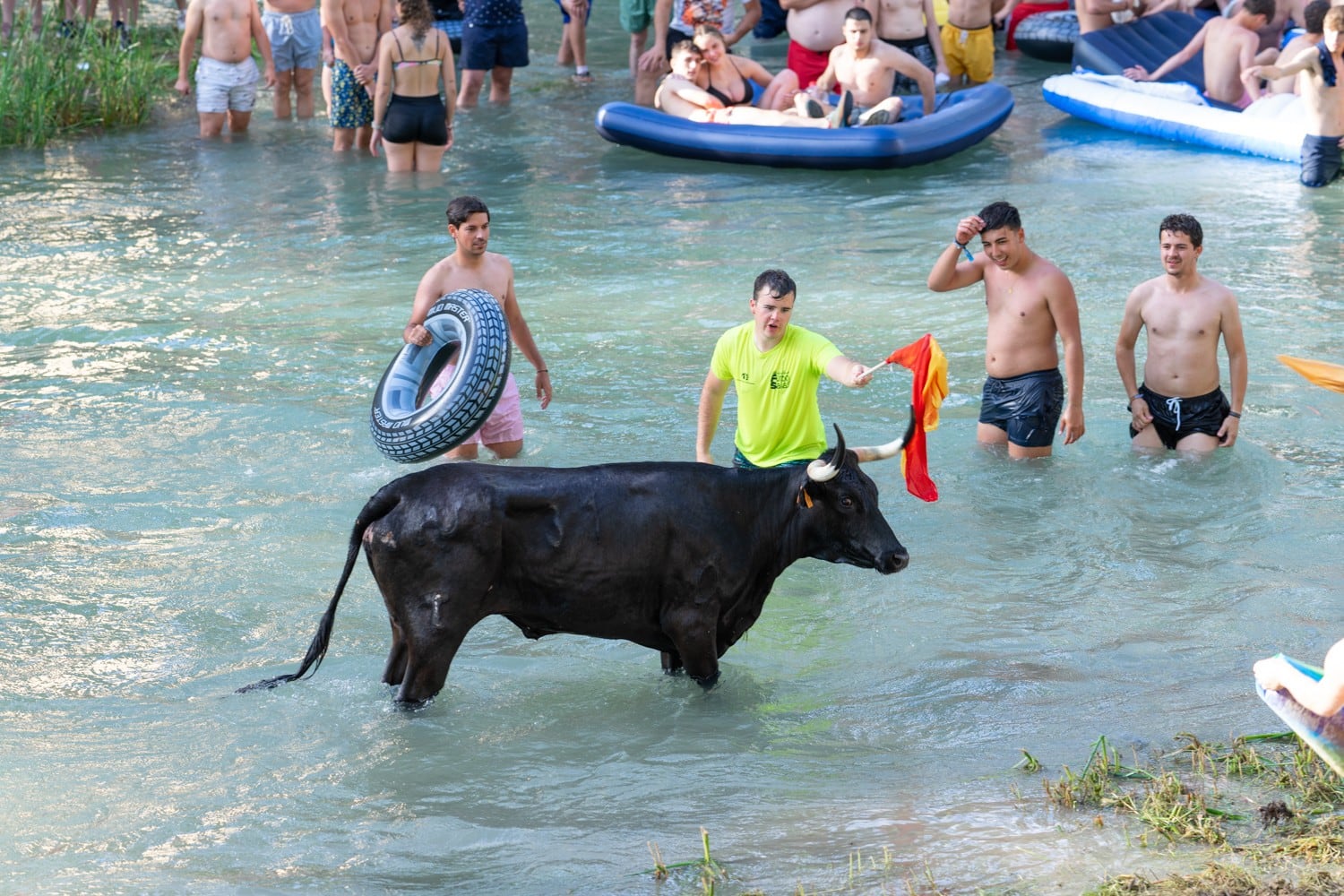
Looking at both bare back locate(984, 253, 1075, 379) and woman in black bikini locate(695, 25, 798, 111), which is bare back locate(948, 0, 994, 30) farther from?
bare back locate(984, 253, 1075, 379)

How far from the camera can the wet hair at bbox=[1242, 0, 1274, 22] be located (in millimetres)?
15789

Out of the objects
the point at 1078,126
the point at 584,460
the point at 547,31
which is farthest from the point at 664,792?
the point at 547,31

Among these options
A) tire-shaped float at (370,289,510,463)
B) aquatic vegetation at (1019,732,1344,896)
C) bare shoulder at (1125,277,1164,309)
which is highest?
bare shoulder at (1125,277,1164,309)

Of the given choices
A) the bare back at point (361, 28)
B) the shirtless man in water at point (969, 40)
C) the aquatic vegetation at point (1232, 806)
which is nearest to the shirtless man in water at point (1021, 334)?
the aquatic vegetation at point (1232, 806)

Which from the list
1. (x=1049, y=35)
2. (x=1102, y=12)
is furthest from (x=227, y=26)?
(x=1049, y=35)

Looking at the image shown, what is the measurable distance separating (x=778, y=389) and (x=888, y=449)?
1226 millimetres

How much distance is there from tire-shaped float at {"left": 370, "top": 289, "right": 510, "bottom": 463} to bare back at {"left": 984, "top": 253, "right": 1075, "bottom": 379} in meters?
2.77

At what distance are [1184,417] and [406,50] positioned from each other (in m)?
8.11

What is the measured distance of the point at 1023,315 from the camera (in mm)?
8336

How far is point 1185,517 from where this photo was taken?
8062 mm

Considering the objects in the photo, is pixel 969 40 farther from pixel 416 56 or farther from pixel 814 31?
pixel 416 56

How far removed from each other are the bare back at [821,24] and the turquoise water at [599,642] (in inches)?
119

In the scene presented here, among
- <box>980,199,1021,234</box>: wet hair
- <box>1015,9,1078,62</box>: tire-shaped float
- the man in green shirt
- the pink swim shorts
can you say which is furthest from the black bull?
<box>1015,9,1078,62</box>: tire-shaped float

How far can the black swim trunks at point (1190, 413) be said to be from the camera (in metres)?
8.44
